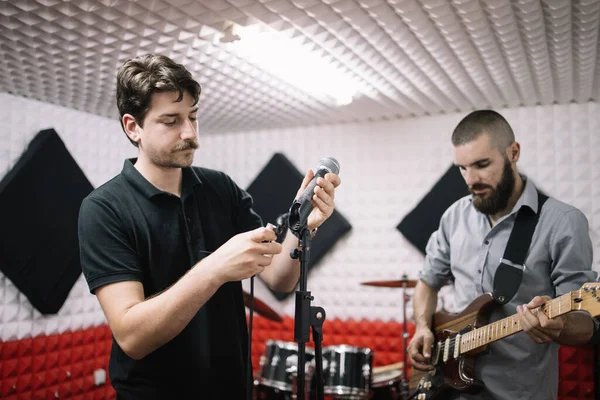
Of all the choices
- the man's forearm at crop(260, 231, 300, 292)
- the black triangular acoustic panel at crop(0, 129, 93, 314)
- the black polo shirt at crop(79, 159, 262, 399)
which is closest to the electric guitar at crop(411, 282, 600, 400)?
the man's forearm at crop(260, 231, 300, 292)

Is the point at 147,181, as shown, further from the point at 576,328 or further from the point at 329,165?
the point at 576,328

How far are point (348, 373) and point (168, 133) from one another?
3239 mm

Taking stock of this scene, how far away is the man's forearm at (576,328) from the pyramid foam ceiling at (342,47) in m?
1.62

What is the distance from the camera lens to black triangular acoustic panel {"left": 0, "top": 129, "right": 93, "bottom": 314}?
4191mm

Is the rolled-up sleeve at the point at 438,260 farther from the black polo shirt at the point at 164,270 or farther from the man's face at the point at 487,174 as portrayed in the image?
the black polo shirt at the point at 164,270

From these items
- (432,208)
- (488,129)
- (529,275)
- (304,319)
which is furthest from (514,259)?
(432,208)

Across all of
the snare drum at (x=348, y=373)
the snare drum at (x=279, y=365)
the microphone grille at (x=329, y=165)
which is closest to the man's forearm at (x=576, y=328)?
the microphone grille at (x=329, y=165)

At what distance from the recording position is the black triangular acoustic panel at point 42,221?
4191 mm

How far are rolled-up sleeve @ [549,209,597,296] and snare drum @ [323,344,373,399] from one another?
2.34 meters

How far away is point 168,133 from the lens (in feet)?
5.62

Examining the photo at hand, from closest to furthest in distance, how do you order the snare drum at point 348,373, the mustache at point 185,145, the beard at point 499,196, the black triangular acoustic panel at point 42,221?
the mustache at point 185,145 → the beard at point 499,196 → the black triangular acoustic panel at point 42,221 → the snare drum at point 348,373

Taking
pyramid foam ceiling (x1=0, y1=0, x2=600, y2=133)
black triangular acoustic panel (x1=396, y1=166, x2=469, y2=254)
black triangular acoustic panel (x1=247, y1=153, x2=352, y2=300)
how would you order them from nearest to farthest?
pyramid foam ceiling (x1=0, y1=0, x2=600, y2=133) → black triangular acoustic panel (x1=396, y1=166, x2=469, y2=254) → black triangular acoustic panel (x1=247, y1=153, x2=352, y2=300)

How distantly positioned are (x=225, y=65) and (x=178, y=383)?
265 centimetres

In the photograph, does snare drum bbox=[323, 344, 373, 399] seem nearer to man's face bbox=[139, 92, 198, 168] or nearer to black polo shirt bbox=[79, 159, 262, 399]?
black polo shirt bbox=[79, 159, 262, 399]
